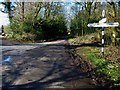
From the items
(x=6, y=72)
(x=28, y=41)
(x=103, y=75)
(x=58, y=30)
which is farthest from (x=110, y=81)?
(x=58, y=30)

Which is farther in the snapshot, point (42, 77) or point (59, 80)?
point (42, 77)

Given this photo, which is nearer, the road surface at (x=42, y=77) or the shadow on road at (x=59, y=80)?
the shadow on road at (x=59, y=80)

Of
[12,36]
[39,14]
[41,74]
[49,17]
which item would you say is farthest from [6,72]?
[49,17]

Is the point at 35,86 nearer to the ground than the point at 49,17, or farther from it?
nearer to the ground

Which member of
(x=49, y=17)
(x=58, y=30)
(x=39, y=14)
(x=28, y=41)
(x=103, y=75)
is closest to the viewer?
(x=103, y=75)

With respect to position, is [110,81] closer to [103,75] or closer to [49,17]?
[103,75]

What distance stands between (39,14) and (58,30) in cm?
590

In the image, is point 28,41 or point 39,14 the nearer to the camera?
point 28,41

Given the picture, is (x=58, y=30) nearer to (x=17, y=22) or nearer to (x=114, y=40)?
(x=17, y=22)

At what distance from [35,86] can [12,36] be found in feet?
75.6

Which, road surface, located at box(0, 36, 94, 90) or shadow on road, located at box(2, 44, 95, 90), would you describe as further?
road surface, located at box(0, 36, 94, 90)

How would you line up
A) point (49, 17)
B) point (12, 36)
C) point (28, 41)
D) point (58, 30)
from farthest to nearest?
1. point (58, 30)
2. point (49, 17)
3. point (12, 36)
4. point (28, 41)

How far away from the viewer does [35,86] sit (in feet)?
24.2

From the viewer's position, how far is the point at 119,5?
16.0 m
